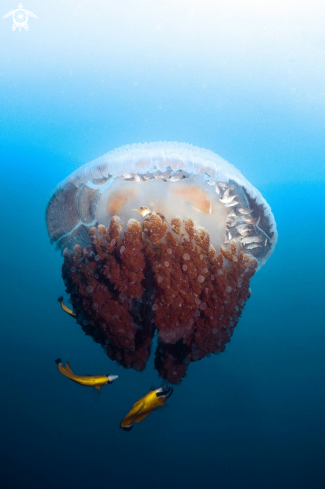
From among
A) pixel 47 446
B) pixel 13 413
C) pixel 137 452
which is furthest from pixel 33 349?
pixel 137 452

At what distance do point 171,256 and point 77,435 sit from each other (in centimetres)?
877

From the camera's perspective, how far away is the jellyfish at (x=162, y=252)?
94.0 inches

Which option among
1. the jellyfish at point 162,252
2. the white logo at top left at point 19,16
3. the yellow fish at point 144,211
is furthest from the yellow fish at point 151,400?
the white logo at top left at point 19,16

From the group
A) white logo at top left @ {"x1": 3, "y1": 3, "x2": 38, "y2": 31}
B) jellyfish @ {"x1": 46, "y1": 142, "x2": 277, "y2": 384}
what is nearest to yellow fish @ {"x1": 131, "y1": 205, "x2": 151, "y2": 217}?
jellyfish @ {"x1": 46, "y1": 142, "x2": 277, "y2": 384}

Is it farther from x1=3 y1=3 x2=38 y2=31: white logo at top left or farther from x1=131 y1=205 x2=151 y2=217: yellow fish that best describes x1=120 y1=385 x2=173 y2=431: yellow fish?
x1=3 y1=3 x2=38 y2=31: white logo at top left

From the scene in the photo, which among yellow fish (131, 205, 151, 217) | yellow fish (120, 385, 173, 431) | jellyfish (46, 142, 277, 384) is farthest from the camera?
yellow fish (120, 385, 173, 431)

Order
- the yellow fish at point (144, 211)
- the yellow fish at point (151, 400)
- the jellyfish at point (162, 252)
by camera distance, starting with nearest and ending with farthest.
→ the jellyfish at point (162, 252), the yellow fish at point (144, 211), the yellow fish at point (151, 400)

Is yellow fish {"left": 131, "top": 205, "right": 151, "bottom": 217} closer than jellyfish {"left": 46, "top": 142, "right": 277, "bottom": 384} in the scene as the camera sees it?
No

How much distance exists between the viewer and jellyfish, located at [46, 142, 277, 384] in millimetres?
2387

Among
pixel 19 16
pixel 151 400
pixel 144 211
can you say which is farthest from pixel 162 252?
pixel 19 16

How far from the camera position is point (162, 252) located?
2369mm

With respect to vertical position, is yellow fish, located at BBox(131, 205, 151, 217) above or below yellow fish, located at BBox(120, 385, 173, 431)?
above

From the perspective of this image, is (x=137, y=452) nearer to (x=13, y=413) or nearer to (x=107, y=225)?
(x=13, y=413)

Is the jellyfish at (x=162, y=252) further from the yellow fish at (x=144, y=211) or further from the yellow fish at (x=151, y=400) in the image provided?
the yellow fish at (x=151, y=400)
